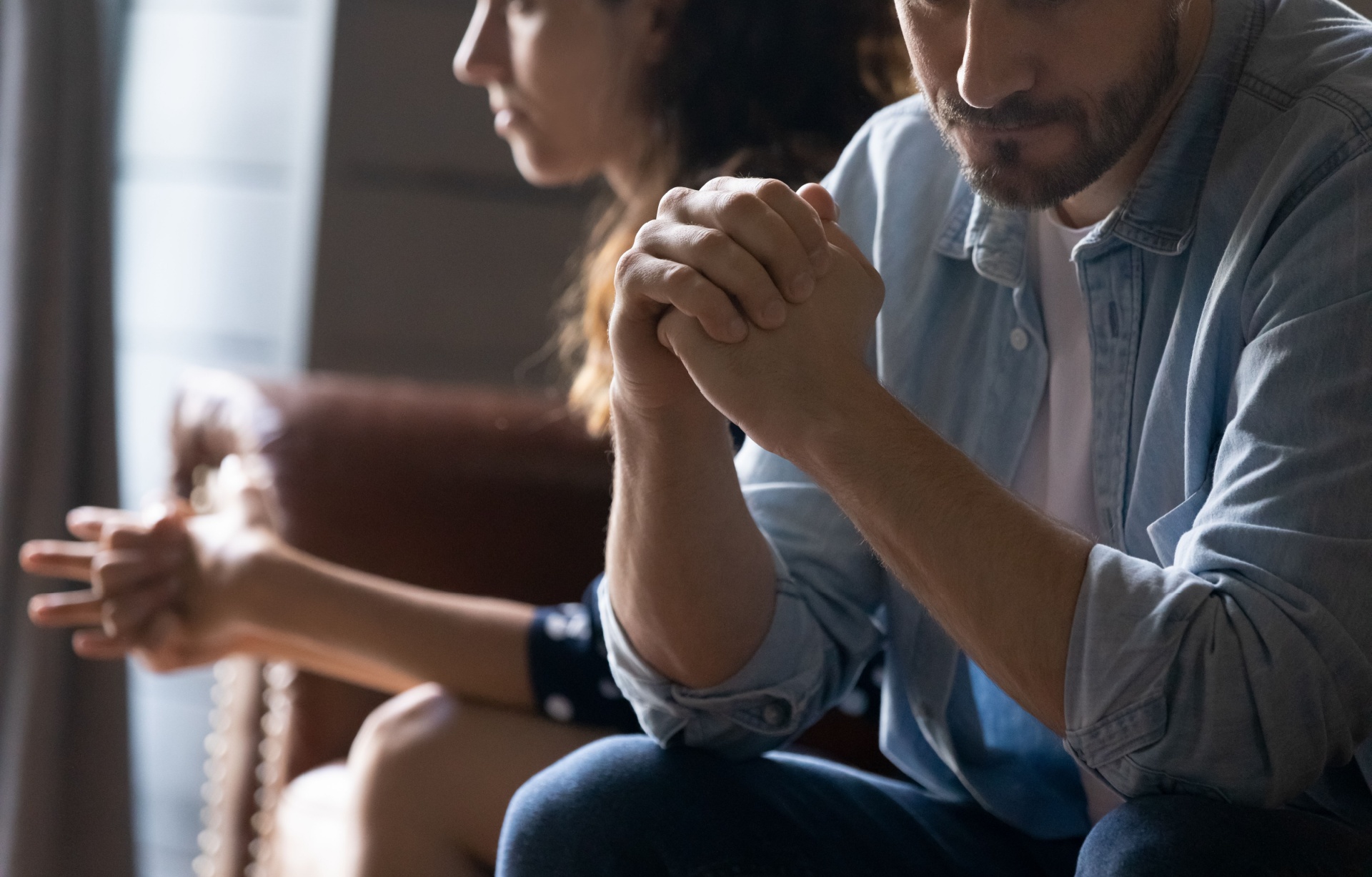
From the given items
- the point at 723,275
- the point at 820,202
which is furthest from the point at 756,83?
the point at 723,275

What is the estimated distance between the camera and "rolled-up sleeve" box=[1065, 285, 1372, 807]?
0.67 meters

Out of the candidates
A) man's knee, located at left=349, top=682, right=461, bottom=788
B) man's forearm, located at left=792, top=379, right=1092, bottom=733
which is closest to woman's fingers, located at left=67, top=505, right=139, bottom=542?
man's knee, located at left=349, top=682, right=461, bottom=788

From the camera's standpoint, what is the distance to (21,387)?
1656 millimetres

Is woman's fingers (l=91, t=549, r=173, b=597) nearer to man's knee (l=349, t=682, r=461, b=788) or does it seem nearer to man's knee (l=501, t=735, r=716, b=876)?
man's knee (l=349, t=682, r=461, b=788)

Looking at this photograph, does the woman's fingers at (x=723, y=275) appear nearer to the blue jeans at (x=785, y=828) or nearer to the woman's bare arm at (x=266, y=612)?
the blue jeans at (x=785, y=828)

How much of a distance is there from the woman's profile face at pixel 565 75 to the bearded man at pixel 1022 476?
1.42 feet

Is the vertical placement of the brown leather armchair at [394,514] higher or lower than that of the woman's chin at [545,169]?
lower

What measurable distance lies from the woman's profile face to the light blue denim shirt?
0.42m

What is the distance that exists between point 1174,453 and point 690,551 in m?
0.30

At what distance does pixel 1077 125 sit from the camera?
2.63ft

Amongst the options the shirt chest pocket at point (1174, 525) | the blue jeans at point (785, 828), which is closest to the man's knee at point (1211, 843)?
the blue jeans at point (785, 828)

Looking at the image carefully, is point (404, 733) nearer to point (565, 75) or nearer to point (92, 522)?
point (92, 522)

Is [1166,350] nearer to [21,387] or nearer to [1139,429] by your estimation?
[1139,429]

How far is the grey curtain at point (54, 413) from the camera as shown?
5.42ft
